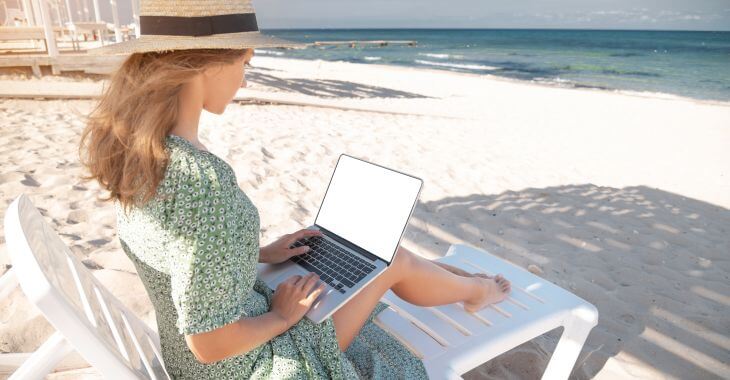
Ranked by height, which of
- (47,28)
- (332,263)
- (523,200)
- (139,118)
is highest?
(47,28)

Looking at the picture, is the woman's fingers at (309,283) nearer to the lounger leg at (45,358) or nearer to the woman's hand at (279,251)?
the woman's hand at (279,251)

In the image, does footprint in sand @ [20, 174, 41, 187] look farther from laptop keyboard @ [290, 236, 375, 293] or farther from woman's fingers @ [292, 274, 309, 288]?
woman's fingers @ [292, 274, 309, 288]

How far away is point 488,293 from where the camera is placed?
74.7 inches

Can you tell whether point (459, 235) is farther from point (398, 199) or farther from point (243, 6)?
point (243, 6)

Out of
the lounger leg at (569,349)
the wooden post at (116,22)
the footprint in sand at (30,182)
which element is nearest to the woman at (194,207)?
the lounger leg at (569,349)

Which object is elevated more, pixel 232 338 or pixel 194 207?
pixel 194 207

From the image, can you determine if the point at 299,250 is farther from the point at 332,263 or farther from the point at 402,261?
the point at 402,261

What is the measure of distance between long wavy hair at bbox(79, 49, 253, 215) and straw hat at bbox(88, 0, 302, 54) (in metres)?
0.03

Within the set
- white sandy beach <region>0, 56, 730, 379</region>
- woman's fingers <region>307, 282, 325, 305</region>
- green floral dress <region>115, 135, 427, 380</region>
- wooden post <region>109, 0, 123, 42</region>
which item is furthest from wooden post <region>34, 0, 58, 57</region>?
woman's fingers <region>307, 282, 325, 305</region>

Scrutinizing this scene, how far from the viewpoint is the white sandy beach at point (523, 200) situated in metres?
2.38

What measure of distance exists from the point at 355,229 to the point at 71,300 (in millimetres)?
940

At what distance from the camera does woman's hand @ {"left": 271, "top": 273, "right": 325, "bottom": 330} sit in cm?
127

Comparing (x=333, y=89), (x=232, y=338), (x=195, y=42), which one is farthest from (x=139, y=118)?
(x=333, y=89)

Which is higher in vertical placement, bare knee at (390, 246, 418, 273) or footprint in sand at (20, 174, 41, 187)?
bare knee at (390, 246, 418, 273)
